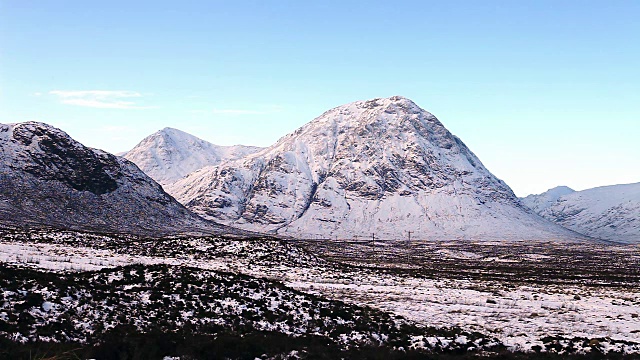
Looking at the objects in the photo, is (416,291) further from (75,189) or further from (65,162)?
(65,162)

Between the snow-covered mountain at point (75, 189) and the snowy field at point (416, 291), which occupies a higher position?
the snow-covered mountain at point (75, 189)

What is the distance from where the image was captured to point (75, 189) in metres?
146

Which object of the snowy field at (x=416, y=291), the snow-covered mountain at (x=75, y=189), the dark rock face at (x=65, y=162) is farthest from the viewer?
the dark rock face at (x=65, y=162)

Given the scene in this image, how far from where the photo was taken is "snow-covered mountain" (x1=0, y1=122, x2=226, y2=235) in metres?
127

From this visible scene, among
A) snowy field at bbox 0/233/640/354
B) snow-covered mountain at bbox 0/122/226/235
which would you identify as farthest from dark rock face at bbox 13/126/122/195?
snowy field at bbox 0/233/640/354

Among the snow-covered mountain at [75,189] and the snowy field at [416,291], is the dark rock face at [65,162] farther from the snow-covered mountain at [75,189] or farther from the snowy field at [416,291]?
the snowy field at [416,291]

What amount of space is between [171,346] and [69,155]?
521 feet

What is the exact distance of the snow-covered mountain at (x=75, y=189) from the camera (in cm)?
12719

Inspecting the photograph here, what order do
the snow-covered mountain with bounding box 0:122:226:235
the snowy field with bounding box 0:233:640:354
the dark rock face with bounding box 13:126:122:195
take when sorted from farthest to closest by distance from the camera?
the dark rock face with bounding box 13:126:122:195 < the snow-covered mountain with bounding box 0:122:226:235 < the snowy field with bounding box 0:233:640:354

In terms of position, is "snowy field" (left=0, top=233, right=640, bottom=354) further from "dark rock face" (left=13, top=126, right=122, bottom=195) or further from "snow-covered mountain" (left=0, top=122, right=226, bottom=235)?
"dark rock face" (left=13, top=126, right=122, bottom=195)

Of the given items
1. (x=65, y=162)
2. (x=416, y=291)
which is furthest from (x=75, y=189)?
(x=416, y=291)

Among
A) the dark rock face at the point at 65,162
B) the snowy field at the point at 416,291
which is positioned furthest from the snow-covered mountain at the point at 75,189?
the snowy field at the point at 416,291

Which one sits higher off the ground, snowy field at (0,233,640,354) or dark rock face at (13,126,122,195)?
dark rock face at (13,126,122,195)

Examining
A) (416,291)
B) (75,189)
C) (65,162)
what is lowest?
(416,291)
